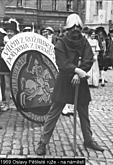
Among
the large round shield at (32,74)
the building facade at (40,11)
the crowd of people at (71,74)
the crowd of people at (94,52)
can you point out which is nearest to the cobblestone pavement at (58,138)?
the crowd of people at (71,74)

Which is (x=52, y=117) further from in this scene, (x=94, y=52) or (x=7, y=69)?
(x=94, y=52)

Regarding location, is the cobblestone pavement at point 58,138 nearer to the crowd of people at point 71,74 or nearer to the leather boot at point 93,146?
the leather boot at point 93,146

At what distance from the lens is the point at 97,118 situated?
6.70 meters

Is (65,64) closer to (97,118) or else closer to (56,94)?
(56,94)

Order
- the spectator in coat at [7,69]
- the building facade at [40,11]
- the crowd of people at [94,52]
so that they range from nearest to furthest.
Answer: the spectator in coat at [7,69], the crowd of people at [94,52], the building facade at [40,11]

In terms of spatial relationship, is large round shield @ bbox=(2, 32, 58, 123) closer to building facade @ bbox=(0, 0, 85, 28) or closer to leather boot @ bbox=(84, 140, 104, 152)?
leather boot @ bbox=(84, 140, 104, 152)

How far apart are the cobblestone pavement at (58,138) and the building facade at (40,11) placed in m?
31.0

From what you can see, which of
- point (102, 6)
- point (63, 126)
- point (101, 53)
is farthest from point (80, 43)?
point (102, 6)

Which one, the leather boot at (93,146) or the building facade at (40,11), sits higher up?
the building facade at (40,11)

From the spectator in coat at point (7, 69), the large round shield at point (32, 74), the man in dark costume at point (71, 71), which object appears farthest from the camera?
the spectator in coat at point (7, 69)

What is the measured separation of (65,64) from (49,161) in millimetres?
1213

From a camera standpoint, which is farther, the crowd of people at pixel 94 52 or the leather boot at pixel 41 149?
the crowd of people at pixel 94 52

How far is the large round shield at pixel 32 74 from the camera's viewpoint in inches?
218

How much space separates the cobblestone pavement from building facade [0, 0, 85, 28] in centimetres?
3096
